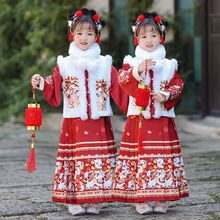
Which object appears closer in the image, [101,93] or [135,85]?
[135,85]

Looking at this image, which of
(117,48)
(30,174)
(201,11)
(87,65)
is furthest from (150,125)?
(117,48)

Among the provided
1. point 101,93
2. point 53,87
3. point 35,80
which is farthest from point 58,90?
point 101,93

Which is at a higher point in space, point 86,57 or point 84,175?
point 86,57

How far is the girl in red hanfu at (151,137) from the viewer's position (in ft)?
14.0

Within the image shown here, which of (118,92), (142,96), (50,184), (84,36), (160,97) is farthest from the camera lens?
(50,184)

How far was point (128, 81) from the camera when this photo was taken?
4270 mm

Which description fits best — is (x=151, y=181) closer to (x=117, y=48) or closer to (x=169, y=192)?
(x=169, y=192)

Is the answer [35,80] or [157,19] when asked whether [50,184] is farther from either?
[157,19]

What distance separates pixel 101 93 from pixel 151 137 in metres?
0.50

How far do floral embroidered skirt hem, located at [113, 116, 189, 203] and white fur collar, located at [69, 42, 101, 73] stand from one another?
0.49m

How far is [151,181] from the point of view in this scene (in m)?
4.28

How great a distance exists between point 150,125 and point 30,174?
217 centimetres

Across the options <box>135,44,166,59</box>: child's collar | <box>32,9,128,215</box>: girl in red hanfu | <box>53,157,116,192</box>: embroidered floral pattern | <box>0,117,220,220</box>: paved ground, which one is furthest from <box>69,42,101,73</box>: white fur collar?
<box>0,117,220,220</box>: paved ground

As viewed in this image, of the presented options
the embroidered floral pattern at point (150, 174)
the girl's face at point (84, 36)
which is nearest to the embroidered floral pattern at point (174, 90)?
the embroidered floral pattern at point (150, 174)
